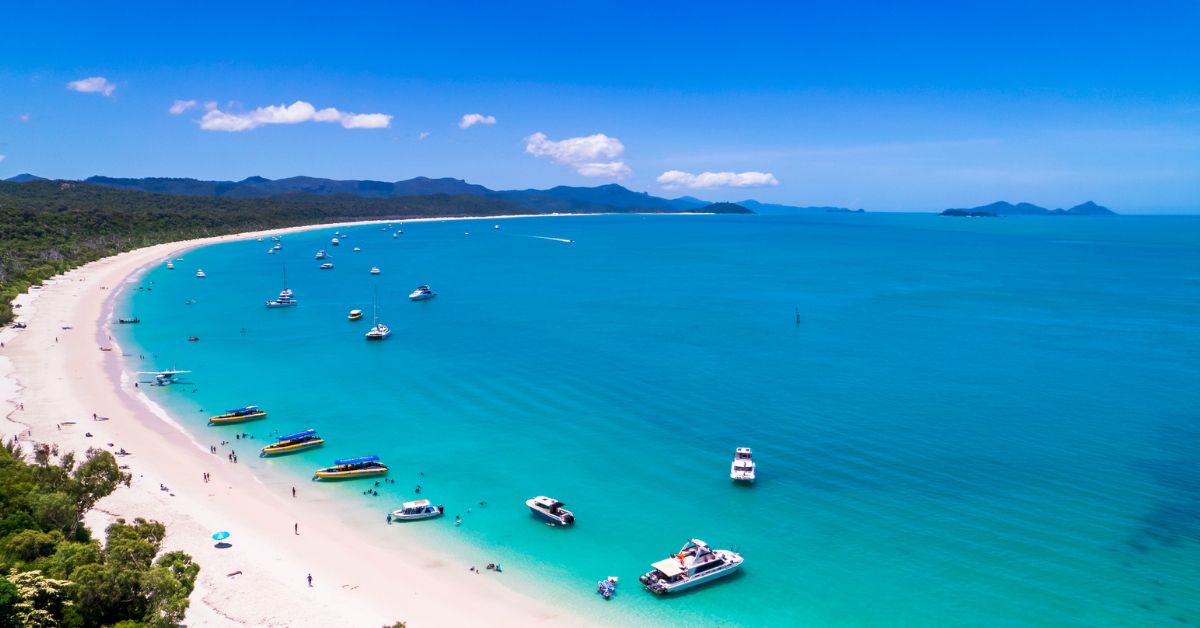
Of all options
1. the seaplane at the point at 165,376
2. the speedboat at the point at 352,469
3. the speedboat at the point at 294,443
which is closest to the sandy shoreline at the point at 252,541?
the speedboat at the point at 352,469

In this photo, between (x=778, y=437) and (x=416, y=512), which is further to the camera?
(x=778, y=437)

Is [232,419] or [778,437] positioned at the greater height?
[778,437]

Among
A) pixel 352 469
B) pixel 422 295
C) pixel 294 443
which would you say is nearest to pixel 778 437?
pixel 352 469

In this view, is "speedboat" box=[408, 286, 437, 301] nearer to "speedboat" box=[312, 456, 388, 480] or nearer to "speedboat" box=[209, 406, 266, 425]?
"speedboat" box=[209, 406, 266, 425]

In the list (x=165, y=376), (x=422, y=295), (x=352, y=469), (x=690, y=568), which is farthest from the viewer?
(x=422, y=295)

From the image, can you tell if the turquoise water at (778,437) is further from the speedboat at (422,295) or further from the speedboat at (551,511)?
the speedboat at (422,295)

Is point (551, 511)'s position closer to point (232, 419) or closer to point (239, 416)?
point (239, 416)
